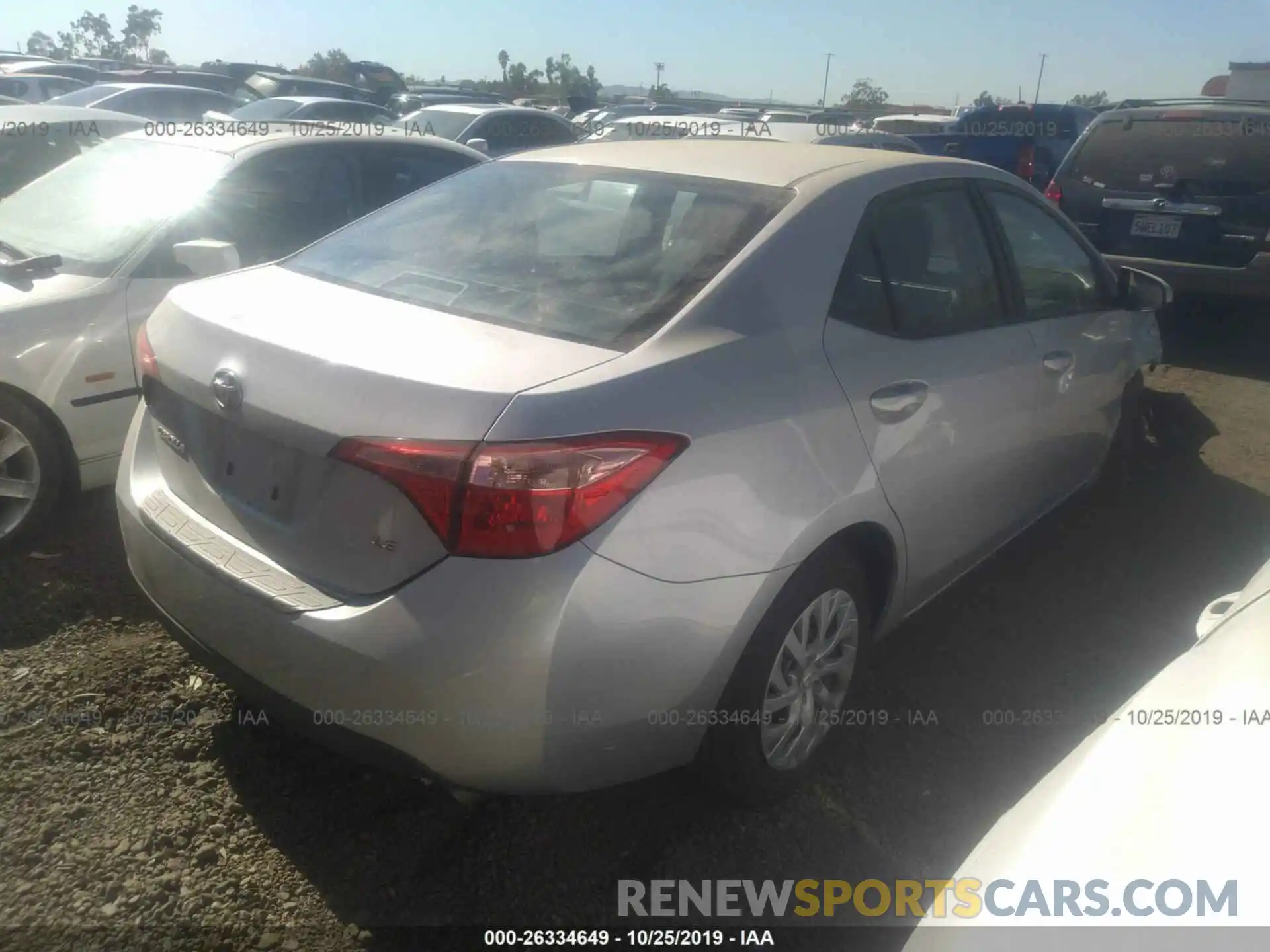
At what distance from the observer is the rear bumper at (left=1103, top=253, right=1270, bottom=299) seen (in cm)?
668

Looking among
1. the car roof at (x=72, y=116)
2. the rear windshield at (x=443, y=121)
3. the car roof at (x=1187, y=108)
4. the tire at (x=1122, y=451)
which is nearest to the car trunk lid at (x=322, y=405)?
the tire at (x=1122, y=451)

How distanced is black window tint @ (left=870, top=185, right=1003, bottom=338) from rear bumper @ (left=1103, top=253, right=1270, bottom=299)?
3.87 meters

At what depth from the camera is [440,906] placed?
2320 millimetres

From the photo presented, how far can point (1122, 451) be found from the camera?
4.71 metres

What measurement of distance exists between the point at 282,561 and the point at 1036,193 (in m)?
3.08

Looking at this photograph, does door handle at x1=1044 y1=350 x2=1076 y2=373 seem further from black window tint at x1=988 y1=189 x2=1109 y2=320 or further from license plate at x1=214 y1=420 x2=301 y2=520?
license plate at x1=214 y1=420 x2=301 y2=520

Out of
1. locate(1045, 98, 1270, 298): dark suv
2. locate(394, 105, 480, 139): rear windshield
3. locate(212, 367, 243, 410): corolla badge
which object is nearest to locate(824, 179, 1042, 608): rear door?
locate(212, 367, 243, 410): corolla badge

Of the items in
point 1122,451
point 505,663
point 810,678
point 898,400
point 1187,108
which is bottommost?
point 1122,451

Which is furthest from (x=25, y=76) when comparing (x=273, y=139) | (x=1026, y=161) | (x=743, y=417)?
(x=743, y=417)

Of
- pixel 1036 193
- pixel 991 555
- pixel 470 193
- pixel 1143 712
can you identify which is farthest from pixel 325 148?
pixel 1143 712

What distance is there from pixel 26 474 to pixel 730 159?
9.17ft

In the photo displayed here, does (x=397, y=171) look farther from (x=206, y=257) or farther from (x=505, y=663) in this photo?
(x=505, y=663)

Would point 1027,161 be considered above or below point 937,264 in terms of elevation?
below

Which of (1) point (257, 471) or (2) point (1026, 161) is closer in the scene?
(1) point (257, 471)
